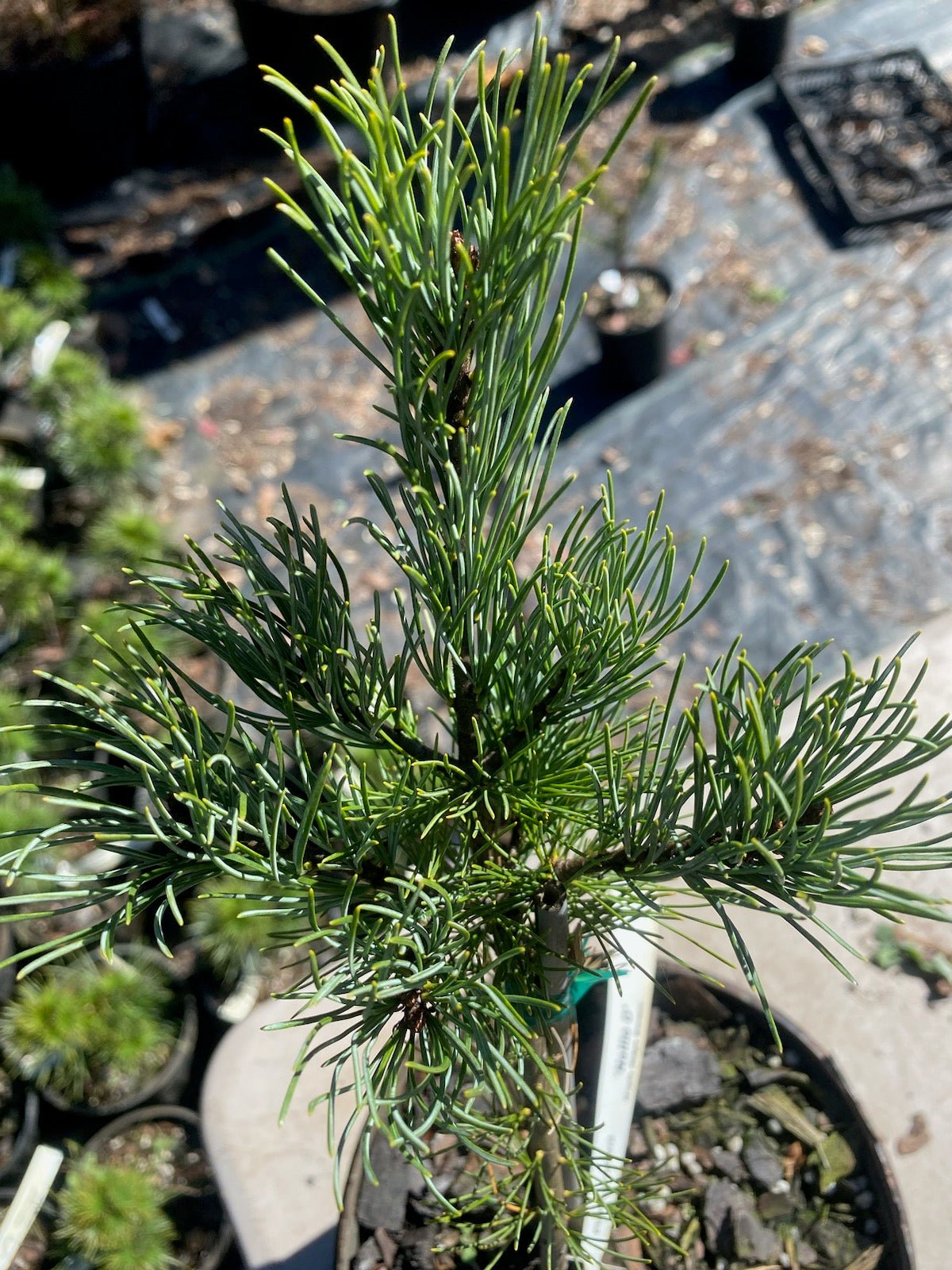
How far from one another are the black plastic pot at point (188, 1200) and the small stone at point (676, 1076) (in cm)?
91

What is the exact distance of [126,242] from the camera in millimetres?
3756

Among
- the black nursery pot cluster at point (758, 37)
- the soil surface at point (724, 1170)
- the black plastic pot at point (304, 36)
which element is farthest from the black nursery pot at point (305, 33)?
the soil surface at point (724, 1170)

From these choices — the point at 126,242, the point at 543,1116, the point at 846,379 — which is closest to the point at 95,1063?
the point at 543,1116

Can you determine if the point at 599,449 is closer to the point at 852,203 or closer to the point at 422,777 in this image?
the point at 852,203

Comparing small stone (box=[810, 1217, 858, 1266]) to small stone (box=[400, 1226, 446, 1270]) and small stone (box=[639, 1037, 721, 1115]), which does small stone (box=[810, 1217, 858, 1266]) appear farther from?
small stone (box=[400, 1226, 446, 1270])

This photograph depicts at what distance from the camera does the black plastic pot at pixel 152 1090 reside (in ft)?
6.74

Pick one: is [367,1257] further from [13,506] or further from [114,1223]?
[13,506]

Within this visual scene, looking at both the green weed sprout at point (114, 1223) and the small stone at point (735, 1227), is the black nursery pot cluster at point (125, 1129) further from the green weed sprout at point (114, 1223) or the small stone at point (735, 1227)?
the small stone at point (735, 1227)

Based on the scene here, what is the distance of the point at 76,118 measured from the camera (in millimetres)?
3807

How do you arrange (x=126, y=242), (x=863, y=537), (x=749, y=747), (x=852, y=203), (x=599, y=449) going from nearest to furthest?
(x=749, y=747)
(x=863, y=537)
(x=599, y=449)
(x=852, y=203)
(x=126, y=242)

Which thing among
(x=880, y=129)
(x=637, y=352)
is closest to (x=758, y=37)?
(x=880, y=129)

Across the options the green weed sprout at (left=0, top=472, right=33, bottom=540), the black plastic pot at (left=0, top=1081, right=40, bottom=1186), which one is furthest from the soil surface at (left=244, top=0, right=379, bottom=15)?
the black plastic pot at (left=0, top=1081, right=40, bottom=1186)

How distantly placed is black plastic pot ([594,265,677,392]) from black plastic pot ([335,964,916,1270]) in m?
2.09

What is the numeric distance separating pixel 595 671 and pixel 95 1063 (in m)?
1.75
